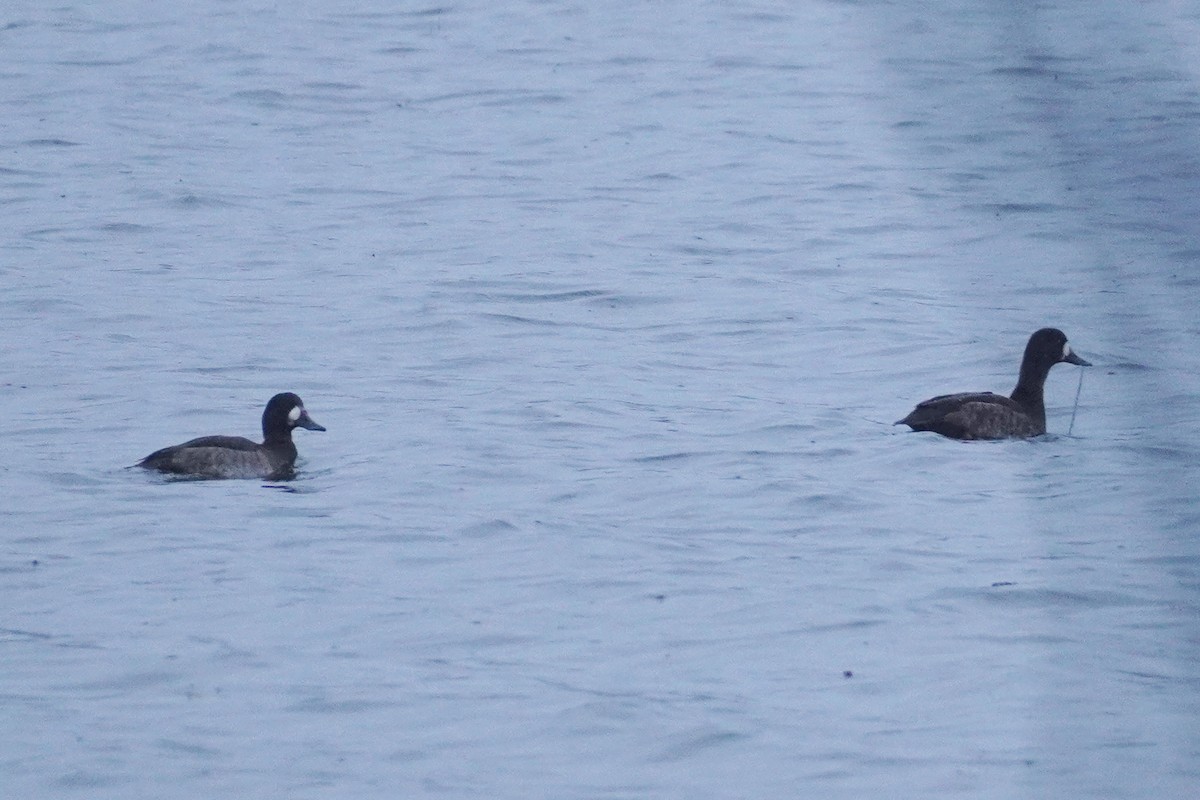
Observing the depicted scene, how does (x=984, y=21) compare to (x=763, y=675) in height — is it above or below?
above

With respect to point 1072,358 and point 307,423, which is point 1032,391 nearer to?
point 1072,358

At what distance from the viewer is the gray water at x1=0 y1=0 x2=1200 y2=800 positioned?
7.61 ft

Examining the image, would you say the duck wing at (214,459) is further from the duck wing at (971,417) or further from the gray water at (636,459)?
the duck wing at (971,417)

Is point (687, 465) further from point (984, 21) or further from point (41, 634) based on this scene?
point (984, 21)

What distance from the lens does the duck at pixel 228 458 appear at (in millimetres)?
10195

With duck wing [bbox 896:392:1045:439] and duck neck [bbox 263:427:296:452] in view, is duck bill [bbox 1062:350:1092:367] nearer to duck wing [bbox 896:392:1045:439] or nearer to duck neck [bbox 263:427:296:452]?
duck wing [bbox 896:392:1045:439]

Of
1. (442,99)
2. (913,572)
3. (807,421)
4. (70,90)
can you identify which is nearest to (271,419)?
(807,421)

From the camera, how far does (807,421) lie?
1173 centimetres

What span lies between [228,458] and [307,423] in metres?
0.90

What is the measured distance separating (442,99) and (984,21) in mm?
22240

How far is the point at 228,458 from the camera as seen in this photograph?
408 inches

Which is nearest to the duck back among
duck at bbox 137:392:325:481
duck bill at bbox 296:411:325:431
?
duck at bbox 137:392:325:481

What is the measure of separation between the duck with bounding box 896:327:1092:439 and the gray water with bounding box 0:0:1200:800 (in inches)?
4.6

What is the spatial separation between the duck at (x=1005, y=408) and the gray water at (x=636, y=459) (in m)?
0.12
